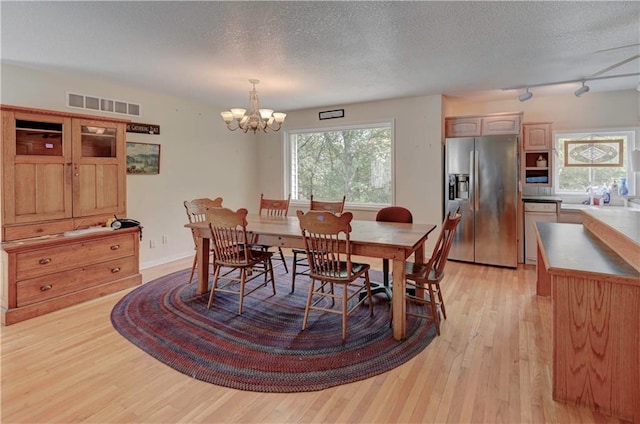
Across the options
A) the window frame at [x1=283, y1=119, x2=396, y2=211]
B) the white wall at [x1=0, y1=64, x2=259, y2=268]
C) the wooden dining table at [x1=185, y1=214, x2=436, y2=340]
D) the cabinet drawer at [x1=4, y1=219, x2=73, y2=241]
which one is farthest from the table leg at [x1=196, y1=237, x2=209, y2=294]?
the window frame at [x1=283, y1=119, x2=396, y2=211]

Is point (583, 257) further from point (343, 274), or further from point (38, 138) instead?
point (38, 138)

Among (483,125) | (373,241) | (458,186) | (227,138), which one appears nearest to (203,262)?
(373,241)

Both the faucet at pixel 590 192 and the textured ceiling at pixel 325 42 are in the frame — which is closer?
the textured ceiling at pixel 325 42

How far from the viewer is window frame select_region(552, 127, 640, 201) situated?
4691mm

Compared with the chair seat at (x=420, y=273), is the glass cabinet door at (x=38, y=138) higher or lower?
higher

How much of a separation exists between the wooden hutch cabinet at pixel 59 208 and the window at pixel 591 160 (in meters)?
5.80

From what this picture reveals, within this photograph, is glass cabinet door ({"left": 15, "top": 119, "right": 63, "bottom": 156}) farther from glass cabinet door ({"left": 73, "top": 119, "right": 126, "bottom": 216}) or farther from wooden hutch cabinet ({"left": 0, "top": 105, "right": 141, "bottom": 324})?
glass cabinet door ({"left": 73, "top": 119, "right": 126, "bottom": 216})

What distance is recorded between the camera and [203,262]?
11.7 feet

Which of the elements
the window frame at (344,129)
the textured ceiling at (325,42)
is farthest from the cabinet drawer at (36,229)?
the window frame at (344,129)

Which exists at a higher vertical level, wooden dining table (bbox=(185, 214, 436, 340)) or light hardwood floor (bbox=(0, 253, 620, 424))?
wooden dining table (bbox=(185, 214, 436, 340))

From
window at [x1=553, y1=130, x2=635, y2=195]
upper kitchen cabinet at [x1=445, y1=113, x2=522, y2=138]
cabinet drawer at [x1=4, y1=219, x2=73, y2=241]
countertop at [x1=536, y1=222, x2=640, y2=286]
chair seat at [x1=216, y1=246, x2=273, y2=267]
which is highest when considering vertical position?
upper kitchen cabinet at [x1=445, y1=113, x2=522, y2=138]

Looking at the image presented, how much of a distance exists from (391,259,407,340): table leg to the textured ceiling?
5.85 feet

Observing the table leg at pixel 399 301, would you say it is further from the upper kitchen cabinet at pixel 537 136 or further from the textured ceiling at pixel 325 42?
the upper kitchen cabinet at pixel 537 136

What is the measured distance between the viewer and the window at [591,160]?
479cm
